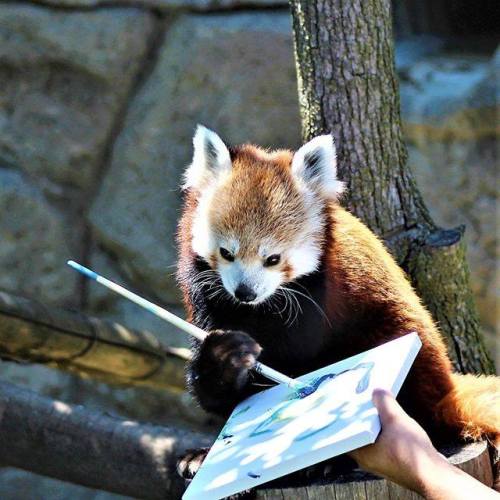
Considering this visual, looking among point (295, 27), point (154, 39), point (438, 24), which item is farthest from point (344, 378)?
point (438, 24)

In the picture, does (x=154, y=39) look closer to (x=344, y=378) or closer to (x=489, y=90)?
(x=489, y=90)

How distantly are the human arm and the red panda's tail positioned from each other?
87 cm

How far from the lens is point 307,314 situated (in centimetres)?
355

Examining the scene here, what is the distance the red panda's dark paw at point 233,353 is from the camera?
328cm

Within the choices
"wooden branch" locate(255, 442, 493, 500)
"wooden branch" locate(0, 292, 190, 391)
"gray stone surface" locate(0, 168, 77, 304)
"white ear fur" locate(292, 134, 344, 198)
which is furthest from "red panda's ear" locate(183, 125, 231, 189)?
"gray stone surface" locate(0, 168, 77, 304)

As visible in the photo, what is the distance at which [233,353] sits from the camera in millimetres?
3316

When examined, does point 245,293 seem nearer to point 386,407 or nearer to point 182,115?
point 386,407

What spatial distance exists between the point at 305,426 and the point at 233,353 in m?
0.67

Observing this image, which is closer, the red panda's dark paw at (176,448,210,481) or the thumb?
the thumb

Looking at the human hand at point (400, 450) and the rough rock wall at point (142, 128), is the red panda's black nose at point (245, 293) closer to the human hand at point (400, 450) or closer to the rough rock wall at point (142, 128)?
the human hand at point (400, 450)

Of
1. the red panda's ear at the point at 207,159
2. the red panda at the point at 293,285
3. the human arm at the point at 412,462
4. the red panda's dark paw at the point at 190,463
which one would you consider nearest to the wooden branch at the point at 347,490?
the human arm at the point at 412,462

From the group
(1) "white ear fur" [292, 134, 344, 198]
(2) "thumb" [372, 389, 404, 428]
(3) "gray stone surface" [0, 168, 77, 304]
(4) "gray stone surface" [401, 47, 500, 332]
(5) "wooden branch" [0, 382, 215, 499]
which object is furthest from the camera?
(3) "gray stone surface" [0, 168, 77, 304]

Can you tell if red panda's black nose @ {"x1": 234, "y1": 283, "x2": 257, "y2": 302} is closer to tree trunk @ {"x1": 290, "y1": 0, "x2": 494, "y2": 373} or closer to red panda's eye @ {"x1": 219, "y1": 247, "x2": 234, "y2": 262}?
red panda's eye @ {"x1": 219, "y1": 247, "x2": 234, "y2": 262}

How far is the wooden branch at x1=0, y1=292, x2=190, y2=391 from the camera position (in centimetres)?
453
